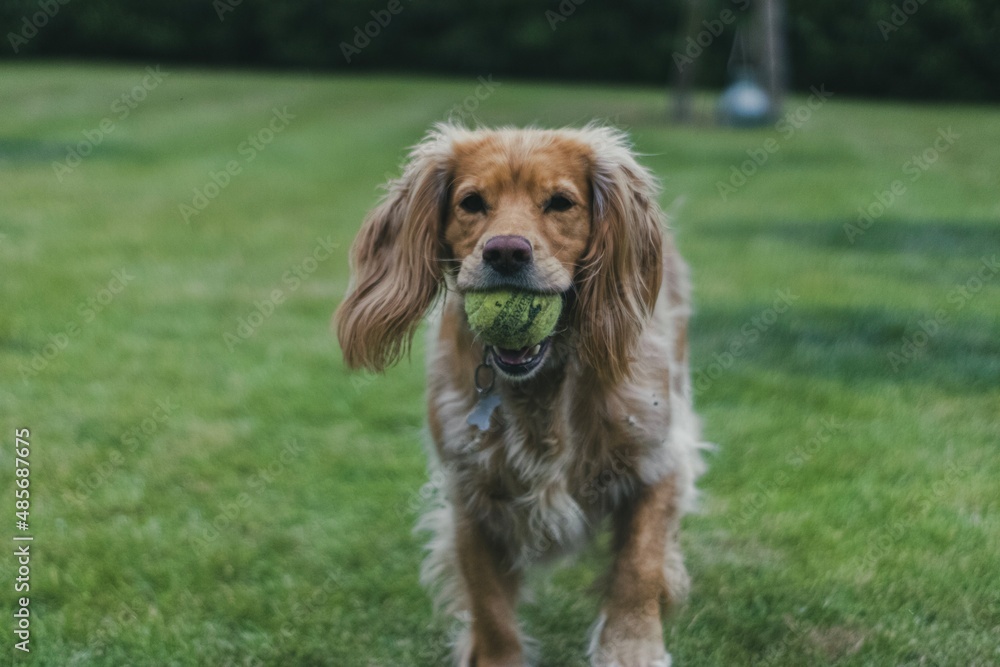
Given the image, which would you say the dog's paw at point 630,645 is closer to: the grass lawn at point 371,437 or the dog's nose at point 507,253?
the grass lawn at point 371,437

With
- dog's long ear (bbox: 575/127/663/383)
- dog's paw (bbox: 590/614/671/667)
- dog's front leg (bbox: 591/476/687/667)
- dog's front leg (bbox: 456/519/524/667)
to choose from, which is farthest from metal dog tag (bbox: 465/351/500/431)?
dog's paw (bbox: 590/614/671/667)

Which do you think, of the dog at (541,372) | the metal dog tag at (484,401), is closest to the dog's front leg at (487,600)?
the dog at (541,372)

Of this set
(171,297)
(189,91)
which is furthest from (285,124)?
(171,297)

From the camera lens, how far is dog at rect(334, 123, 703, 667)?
2.92 meters

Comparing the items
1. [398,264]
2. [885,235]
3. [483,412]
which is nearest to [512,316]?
[483,412]

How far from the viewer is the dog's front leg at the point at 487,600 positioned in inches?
116

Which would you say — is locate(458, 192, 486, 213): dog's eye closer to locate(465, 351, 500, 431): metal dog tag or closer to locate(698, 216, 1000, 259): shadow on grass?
locate(465, 351, 500, 431): metal dog tag

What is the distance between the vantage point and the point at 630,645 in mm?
2854

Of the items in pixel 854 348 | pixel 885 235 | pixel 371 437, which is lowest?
pixel 885 235

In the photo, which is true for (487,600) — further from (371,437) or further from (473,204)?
(371,437)

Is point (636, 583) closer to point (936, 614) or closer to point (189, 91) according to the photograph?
point (936, 614)

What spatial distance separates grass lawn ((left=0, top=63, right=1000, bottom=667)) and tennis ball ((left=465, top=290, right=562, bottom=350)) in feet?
3.25

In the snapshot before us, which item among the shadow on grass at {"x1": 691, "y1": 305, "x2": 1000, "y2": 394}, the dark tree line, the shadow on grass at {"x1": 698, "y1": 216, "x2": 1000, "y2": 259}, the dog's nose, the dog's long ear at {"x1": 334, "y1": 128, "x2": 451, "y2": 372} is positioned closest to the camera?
the dog's nose

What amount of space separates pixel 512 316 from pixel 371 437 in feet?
7.04
